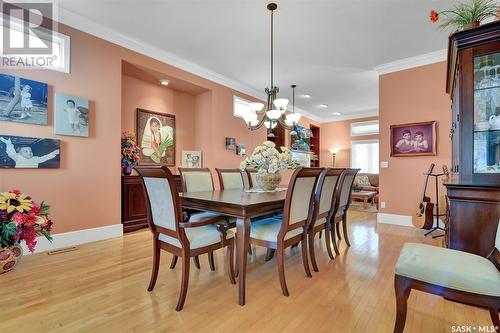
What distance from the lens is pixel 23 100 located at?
2.74 m

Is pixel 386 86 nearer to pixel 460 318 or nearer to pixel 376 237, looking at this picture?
pixel 376 237

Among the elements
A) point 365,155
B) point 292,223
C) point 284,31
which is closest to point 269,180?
point 292,223

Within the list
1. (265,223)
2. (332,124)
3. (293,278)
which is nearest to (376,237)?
(293,278)

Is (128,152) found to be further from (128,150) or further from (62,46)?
(62,46)

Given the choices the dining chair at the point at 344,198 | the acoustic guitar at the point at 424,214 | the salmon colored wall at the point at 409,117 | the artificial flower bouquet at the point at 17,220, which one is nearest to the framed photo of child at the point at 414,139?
the salmon colored wall at the point at 409,117

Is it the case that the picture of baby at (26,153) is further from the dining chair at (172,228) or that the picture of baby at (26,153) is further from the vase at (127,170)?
the dining chair at (172,228)

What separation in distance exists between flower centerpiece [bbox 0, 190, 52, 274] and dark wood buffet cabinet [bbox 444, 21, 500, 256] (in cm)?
366

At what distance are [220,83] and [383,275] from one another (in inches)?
174

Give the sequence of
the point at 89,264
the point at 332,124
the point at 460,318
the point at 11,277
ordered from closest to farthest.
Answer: the point at 460,318
the point at 11,277
the point at 89,264
the point at 332,124

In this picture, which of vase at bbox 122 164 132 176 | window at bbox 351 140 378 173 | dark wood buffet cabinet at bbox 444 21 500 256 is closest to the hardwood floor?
dark wood buffet cabinet at bbox 444 21 500 256

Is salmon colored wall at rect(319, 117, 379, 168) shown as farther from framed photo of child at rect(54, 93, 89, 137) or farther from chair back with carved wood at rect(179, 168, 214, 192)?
framed photo of child at rect(54, 93, 89, 137)

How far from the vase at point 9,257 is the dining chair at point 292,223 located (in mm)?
2306

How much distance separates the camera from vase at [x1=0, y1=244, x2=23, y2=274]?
7.39ft

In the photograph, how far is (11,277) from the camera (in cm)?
221
